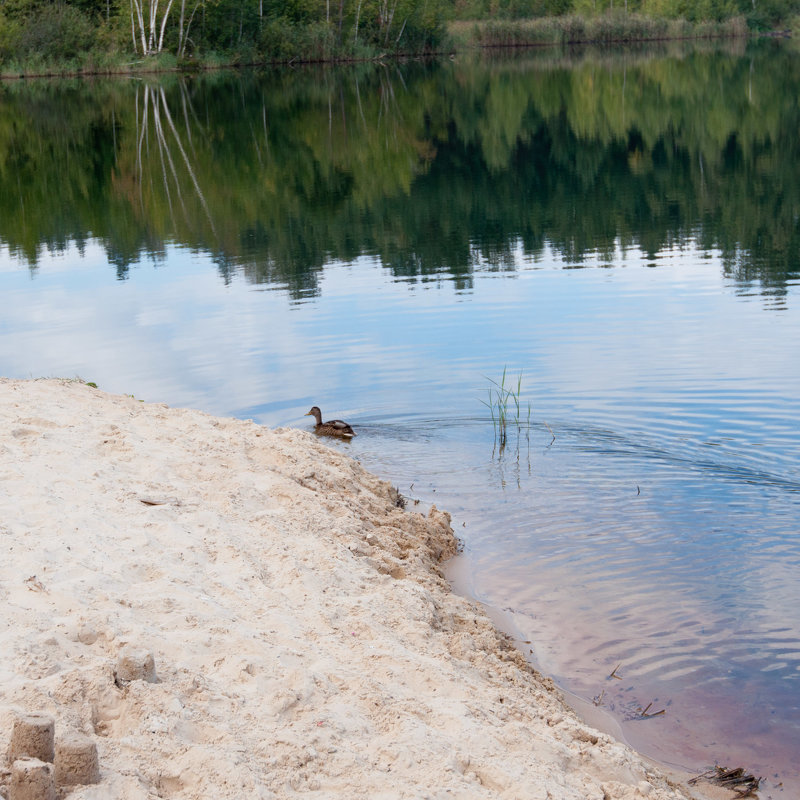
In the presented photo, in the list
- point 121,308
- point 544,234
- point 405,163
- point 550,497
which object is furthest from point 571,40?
point 550,497

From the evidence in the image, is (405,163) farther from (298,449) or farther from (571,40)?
(571,40)

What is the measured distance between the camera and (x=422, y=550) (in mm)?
7613

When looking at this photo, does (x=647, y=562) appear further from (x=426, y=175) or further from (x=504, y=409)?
(x=426, y=175)

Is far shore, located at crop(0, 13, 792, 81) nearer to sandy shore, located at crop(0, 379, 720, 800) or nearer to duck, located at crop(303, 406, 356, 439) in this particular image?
duck, located at crop(303, 406, 356, 439)

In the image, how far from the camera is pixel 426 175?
29.1 metres

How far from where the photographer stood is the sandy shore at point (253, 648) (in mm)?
4078

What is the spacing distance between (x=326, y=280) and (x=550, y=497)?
32.1 feet

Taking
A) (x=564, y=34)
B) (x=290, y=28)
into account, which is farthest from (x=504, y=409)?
(x=564, y=34)

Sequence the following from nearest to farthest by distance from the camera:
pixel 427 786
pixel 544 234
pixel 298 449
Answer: pixel 427 786 < pixel 298 449 < pixel 544 234

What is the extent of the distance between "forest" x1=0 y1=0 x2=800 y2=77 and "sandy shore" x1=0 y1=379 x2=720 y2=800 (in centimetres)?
6498

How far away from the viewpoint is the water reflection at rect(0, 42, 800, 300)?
20281 millimetres

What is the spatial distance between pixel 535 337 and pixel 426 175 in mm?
15998

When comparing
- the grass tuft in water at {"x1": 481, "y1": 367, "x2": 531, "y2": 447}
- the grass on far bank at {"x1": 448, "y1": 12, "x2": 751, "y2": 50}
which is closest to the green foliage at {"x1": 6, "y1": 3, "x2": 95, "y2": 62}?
the grass on far bank at {"x1": 448, "y1": 12, "x2": 751, "y2": 50}

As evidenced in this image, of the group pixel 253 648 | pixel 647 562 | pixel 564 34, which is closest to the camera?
pixel 253 648
